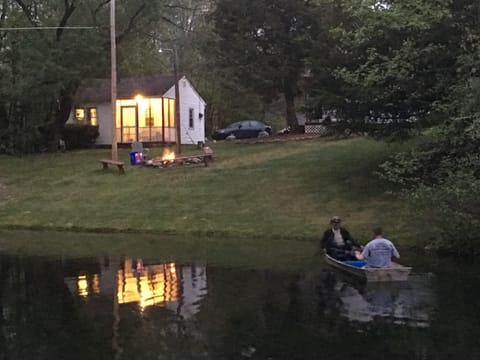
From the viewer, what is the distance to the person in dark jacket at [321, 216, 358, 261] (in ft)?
61.6

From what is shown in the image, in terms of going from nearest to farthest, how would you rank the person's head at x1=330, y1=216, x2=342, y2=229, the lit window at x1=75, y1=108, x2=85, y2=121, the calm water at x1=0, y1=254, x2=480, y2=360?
the calm water at x1=0, y1=254, x2=480, y2=360
the person's head at x1=330, y1=216, x2=342, y2=229
the lit window at x1=75, y1=108, x2=85, y2=121

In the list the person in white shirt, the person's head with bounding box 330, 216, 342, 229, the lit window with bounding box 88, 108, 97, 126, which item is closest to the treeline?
the person's head with bounding box 330, 216, 342, 229

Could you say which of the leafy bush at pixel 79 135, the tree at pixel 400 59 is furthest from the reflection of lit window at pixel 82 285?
the leafy bush at pixel 79 135

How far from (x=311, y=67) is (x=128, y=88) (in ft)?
72.0

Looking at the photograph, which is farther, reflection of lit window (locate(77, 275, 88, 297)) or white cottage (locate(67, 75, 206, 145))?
white cottage (locate(67, 75, 206, 145))

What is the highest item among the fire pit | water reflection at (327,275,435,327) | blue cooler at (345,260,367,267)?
the fire pit

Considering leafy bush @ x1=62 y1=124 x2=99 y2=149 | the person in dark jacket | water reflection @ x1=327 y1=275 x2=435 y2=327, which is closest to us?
water reflection @ x1=327 y1=275 x2=435 y2=327

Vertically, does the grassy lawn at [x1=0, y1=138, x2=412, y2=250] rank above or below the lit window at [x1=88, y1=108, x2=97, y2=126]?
below

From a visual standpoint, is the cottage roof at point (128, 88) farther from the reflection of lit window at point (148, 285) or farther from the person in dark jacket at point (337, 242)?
the person in dark jacket at point (337, 242)

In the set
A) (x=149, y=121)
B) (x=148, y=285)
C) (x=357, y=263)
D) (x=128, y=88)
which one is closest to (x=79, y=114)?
(x=128, y=88)

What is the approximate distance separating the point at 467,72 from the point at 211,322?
13.1 meters

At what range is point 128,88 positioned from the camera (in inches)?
1983

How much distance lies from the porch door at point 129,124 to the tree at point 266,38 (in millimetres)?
7916

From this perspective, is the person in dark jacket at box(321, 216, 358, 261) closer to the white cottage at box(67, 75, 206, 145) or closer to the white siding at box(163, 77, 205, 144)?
the white cottage at box(67, 75, 206, 145)
